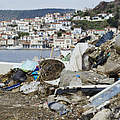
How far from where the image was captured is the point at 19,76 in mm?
5762

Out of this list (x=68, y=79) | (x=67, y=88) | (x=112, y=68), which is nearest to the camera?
(x=67, y=88)

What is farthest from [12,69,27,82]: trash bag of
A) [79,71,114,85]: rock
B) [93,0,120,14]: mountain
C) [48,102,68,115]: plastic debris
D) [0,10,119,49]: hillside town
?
[93,0,120,14]: mountain

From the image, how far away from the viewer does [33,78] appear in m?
5.66

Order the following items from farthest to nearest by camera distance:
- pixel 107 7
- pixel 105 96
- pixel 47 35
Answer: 1. pixel 107 7
2. pixel 47 35
3. pixel 105 96

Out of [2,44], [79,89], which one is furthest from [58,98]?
[2,44]

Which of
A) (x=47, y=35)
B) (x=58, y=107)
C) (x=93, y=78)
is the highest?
(x=93, y=78)

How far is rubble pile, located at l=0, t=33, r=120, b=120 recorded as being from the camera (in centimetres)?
356

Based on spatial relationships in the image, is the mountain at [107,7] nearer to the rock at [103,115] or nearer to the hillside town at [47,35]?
the hillside town at [47,35]

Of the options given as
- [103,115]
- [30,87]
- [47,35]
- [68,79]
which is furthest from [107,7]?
[103,115]

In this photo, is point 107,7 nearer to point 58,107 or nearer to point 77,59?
point 77,59

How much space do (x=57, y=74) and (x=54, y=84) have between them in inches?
20.7

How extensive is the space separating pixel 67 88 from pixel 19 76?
182 cm

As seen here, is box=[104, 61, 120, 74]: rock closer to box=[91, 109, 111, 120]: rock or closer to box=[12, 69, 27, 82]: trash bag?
box=[91, 109, 111, 120]: rock

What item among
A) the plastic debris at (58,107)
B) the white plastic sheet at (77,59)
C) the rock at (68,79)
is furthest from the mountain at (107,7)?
the plastic debris at (58,107)
